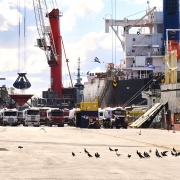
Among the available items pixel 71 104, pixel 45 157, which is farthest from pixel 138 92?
pixel 45 157

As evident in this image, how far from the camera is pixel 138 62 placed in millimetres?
102188

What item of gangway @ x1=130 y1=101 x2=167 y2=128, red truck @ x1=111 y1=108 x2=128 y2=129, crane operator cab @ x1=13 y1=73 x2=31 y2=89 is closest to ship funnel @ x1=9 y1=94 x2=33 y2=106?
crane operator cab @ x1=13 y1=73 x2=31 y2=89

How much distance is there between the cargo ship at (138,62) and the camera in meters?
97.8

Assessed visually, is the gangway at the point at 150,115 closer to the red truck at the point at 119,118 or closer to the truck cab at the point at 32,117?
the red truck at the point at 119,118

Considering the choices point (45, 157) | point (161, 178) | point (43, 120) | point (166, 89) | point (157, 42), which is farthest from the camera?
point (157, 42)

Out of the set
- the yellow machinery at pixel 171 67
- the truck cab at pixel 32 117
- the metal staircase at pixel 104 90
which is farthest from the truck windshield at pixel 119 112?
the metal staircase at pixel 104 90

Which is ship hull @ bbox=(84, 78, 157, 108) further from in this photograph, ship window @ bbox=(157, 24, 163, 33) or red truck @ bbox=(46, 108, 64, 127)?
red truck @ bbox=(46, 108, 64, 127)

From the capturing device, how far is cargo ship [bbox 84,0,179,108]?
9781cm

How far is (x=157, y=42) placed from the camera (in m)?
104

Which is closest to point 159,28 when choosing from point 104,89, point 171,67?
point 104,89

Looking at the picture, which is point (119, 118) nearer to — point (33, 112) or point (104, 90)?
point (33, 112)

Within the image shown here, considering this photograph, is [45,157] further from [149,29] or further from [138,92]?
[149,29]

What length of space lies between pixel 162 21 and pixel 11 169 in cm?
8605

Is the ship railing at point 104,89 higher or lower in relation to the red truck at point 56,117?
higher
